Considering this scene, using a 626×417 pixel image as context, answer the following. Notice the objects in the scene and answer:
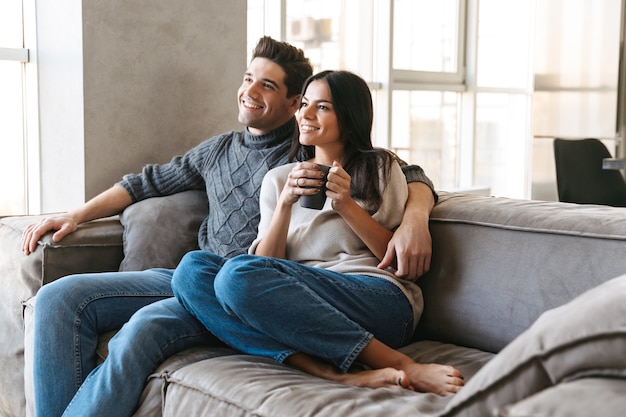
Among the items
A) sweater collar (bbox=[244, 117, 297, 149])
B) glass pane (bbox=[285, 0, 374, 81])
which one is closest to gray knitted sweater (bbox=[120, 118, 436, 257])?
sweater collar (bbox=[244, 117, 297, 149])

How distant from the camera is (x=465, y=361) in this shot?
1787 millimetres

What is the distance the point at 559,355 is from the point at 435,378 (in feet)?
2.25

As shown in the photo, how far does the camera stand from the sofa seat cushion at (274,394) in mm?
1424

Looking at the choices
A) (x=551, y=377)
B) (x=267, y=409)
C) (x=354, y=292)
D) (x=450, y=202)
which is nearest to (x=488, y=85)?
(x=450, y=202)

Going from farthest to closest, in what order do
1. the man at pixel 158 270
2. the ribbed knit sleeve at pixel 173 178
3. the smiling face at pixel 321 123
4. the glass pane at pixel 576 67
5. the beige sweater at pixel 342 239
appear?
the glass pane at pixel 576 67 < the ribbed knit sleeve at pixel 173 178 < the smiling face at pixel 321 123 < the beige sweater at pixel 342 239 < the man at pixel 158 270

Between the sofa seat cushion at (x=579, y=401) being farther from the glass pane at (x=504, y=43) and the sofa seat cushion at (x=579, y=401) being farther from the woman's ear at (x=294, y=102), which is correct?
the glass pane at (x=504, y=43)

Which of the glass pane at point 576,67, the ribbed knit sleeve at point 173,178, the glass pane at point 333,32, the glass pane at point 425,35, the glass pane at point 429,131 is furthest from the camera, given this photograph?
the glass pane at point 576,67

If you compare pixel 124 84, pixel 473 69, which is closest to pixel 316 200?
pixel 124 84

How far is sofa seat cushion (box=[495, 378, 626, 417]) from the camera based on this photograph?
0.79 m

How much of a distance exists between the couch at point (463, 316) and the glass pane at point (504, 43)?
301 centimetres

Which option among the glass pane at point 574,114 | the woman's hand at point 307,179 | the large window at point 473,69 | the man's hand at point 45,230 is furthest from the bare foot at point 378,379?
the glass pane at point 574,114

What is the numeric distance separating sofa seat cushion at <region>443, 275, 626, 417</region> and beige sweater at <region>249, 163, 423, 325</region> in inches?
35.2

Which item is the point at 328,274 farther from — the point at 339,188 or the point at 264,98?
the point at 264,98

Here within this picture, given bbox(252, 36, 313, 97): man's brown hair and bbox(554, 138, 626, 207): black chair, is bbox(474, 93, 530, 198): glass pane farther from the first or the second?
bbox(252, 36, 313, 97): man's brown hair
